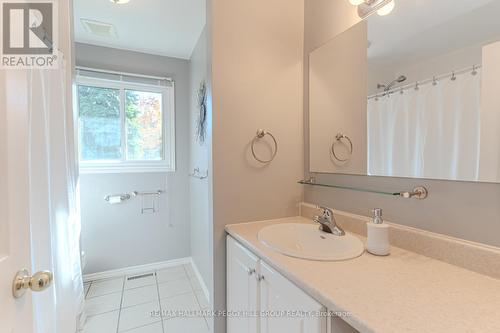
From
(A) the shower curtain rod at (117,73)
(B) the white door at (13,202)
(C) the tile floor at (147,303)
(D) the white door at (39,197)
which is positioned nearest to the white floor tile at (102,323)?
(C) the tile floor at (147,303)

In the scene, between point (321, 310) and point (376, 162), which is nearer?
point (321, 310)

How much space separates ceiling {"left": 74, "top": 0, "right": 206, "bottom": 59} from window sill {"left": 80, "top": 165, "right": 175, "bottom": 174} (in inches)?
50.4

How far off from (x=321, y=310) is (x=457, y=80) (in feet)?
3.09

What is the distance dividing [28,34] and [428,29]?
1.70 m

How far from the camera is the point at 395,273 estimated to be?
31.4 inches

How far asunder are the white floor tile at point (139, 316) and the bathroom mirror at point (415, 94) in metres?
1.79

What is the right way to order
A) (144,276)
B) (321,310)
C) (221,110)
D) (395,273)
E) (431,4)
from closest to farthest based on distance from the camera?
(321,310) → (395,273) → (431,4) → (221,110) → (144,276)

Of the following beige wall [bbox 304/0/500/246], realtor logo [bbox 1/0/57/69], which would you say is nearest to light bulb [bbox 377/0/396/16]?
beige wall [bbox 304/0/500/246]

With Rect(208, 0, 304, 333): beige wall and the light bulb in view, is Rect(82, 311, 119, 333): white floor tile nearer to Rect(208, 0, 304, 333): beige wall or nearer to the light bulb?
Rect(208, 0, 304, 333): beige wall

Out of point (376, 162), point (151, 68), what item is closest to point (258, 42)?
point (376, 162)

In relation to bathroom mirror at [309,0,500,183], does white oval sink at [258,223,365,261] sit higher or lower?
lower

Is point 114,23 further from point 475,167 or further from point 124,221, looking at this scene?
point 475,167

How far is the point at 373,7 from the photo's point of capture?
114cm

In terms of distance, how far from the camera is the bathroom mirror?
0.82m
